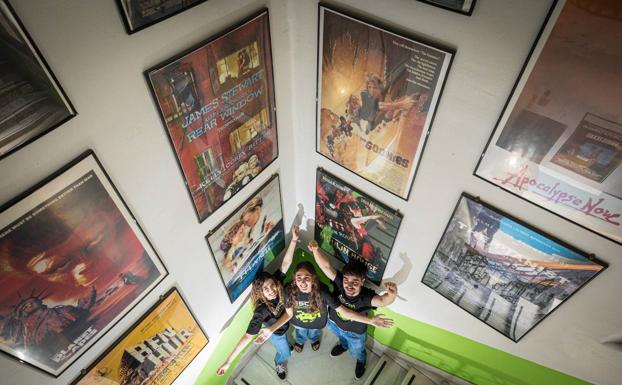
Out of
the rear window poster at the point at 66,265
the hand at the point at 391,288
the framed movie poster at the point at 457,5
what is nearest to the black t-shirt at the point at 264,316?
the hand at the point at 391,288

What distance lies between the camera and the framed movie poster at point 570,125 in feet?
4.40

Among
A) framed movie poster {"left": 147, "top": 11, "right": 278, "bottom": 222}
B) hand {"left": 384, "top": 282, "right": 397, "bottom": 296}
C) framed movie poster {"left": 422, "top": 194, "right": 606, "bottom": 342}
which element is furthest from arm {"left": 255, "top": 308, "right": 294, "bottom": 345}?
framed movie poster {"left": 147, "top": 11, "right": 278, "bottom": 222}

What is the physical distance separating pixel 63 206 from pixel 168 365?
162cm

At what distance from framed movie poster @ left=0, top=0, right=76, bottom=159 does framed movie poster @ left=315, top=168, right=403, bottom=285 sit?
5.90 ft

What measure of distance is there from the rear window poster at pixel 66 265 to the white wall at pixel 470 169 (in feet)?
4.56

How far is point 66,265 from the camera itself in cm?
163

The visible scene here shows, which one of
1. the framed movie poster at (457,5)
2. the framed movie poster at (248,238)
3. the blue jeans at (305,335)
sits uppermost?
the framed movie poster at (457,5)

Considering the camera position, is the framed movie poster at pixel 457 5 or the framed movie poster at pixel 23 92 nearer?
the framed movie poster at pixel 23 92

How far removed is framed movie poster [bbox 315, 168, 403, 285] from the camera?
8.89ft

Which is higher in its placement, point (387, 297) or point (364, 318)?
point (387, 297)

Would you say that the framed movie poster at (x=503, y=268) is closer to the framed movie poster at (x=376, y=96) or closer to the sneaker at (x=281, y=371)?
the framed movie poster at (x=376, y=96)

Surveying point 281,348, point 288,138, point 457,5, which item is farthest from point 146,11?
point 281,348

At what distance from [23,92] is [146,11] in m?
0.52

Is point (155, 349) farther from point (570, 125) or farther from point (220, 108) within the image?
point (570, 125)
